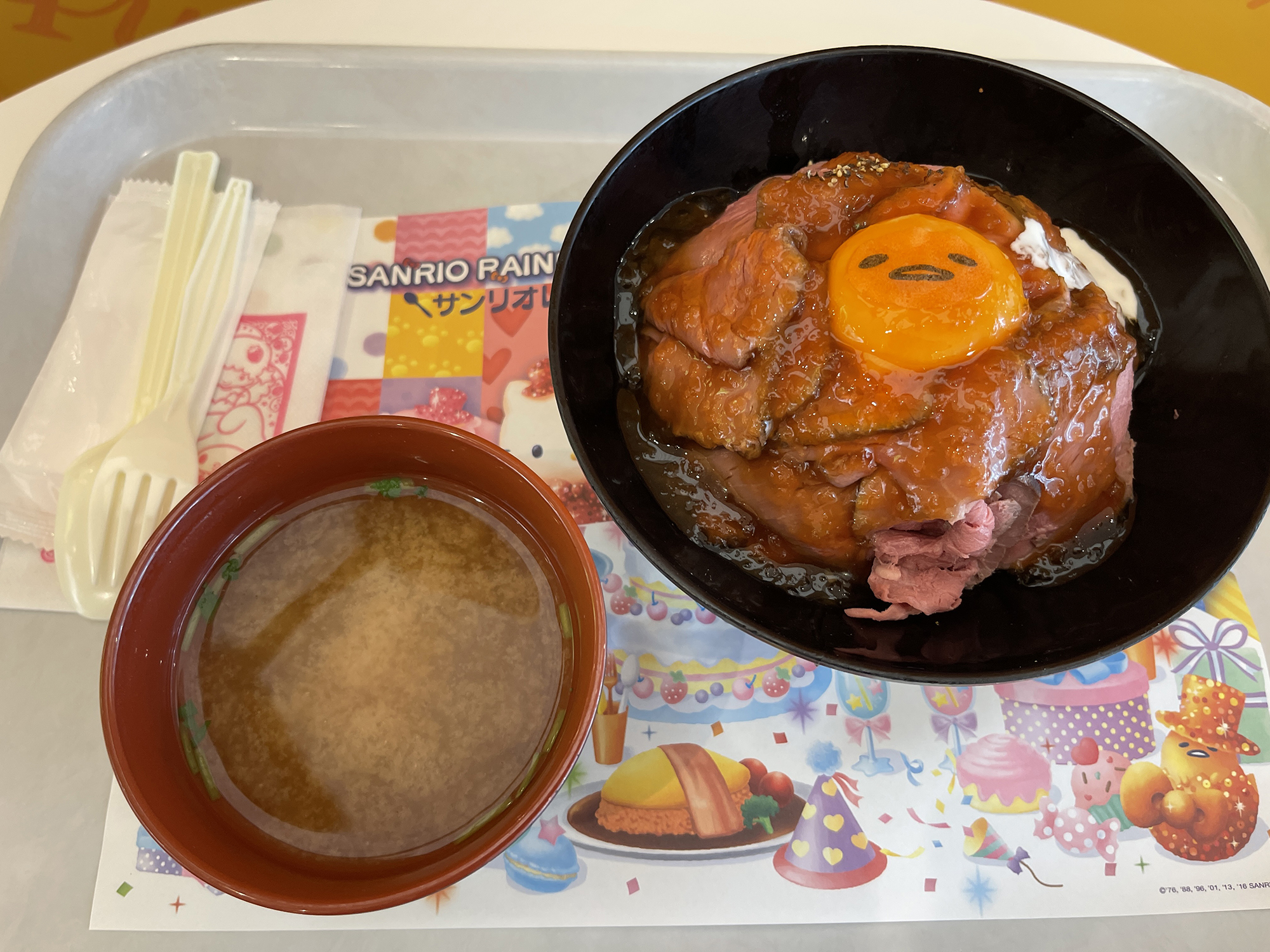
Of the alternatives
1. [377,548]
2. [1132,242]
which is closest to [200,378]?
[377,548]

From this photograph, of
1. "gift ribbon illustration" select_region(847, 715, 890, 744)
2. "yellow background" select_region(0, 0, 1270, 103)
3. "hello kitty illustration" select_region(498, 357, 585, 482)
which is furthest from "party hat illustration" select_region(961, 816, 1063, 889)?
"yellow background" select_region(0, 0, 1270, 103)

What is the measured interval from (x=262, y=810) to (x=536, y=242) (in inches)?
54.9

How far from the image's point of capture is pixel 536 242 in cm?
184

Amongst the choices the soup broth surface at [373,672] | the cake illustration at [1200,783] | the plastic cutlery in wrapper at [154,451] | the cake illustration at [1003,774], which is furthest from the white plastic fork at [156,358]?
the cake illustration at [1200,783]

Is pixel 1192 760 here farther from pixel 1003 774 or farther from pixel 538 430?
pixel 538 430

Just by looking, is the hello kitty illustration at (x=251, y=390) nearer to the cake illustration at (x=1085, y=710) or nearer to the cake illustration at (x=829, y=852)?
the cake illustration at (x=829, y=852)

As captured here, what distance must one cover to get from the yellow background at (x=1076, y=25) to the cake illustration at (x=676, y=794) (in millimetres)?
3350

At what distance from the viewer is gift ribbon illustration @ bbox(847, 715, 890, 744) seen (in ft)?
4.96

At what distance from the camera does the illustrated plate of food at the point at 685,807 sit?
4.73 feet

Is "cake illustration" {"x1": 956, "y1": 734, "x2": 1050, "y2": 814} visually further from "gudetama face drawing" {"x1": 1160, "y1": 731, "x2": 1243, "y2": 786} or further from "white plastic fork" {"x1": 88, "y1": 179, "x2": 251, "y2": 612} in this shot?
"white plastic fork" {"x1": 88, "y1": 179, "x2": 251, "y2": 612}

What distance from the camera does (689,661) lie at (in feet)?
5.08

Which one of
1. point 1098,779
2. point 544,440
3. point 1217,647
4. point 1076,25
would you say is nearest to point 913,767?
point 1098,779

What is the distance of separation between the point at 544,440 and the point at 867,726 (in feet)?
3.15

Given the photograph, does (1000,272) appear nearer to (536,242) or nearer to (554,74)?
(536,242)
